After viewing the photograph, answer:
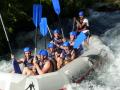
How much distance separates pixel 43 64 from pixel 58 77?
23.2 inches

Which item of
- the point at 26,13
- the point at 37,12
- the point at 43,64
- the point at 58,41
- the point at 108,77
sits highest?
the point at 26,13

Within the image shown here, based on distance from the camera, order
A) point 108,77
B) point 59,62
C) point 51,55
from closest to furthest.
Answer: point 59,62 < point 51,55 < point 108,77

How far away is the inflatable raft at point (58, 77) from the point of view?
9008mm

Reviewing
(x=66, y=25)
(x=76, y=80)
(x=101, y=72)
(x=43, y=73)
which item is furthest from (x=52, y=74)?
(x=66, y=25)

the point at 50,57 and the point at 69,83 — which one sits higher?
the point at 50,57

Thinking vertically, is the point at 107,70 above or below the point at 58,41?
below

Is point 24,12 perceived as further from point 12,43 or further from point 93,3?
point 93,3

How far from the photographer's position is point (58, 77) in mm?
9336

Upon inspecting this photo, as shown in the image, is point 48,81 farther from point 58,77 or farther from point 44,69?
point 44,69

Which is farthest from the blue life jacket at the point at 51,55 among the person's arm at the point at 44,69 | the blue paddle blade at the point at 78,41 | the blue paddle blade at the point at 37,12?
the blue paddle blade at the point at 37,12

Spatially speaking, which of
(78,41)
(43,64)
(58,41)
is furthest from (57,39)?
(43,64)

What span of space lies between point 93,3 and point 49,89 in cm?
1541

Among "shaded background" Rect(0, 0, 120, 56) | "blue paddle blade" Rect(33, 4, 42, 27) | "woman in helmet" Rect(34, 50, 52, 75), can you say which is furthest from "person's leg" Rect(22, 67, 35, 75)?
"shaded background" Rect(0, 0, 120, 56)

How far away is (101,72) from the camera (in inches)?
446
